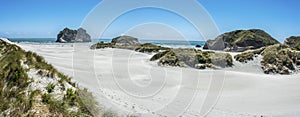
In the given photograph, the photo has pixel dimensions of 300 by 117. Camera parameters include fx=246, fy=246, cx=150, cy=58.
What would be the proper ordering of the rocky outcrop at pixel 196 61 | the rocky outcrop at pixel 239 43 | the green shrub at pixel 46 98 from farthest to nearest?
the rocky outcrop at pixel 239 43
the rocky outcrop at pixel 196 61
the green shrub at pixel 46 98

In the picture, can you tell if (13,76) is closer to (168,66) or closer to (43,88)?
(43,88)

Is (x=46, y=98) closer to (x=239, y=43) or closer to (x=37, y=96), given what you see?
(x=37, y=96)

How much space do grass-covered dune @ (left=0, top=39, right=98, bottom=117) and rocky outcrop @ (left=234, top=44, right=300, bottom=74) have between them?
11.2 metres

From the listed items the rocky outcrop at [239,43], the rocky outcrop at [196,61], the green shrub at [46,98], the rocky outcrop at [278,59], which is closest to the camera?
the green shrub at [46,98]

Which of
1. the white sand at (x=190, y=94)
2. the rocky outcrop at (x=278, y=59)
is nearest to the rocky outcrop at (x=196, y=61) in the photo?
the rocky outcrop at (x=278, y=59)

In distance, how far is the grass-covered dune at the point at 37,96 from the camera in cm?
496

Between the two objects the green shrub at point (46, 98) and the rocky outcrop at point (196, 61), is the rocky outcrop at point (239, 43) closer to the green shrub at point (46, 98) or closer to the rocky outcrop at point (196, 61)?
the rocky outcrop at point (196, 61)

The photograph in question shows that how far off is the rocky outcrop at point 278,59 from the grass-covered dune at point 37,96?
36.9ft

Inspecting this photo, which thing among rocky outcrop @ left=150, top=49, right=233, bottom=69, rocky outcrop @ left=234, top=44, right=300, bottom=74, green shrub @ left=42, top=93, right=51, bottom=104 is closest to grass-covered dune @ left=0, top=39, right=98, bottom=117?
green shrub @ left=42, top=93, right=51, bottom=104

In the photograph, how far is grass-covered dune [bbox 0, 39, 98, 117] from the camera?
4965 millimetres

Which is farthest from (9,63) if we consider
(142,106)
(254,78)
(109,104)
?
(254,78)

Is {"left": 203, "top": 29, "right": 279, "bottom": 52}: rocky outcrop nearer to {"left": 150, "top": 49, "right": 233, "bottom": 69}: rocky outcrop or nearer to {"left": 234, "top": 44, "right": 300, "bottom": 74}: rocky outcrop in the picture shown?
{"left": 234, "top": 44, "right": 300, "bottom": 74}: rocky outcrop

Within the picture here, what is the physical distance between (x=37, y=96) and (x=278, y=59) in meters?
13.8

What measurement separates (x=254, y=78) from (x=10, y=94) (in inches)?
388
